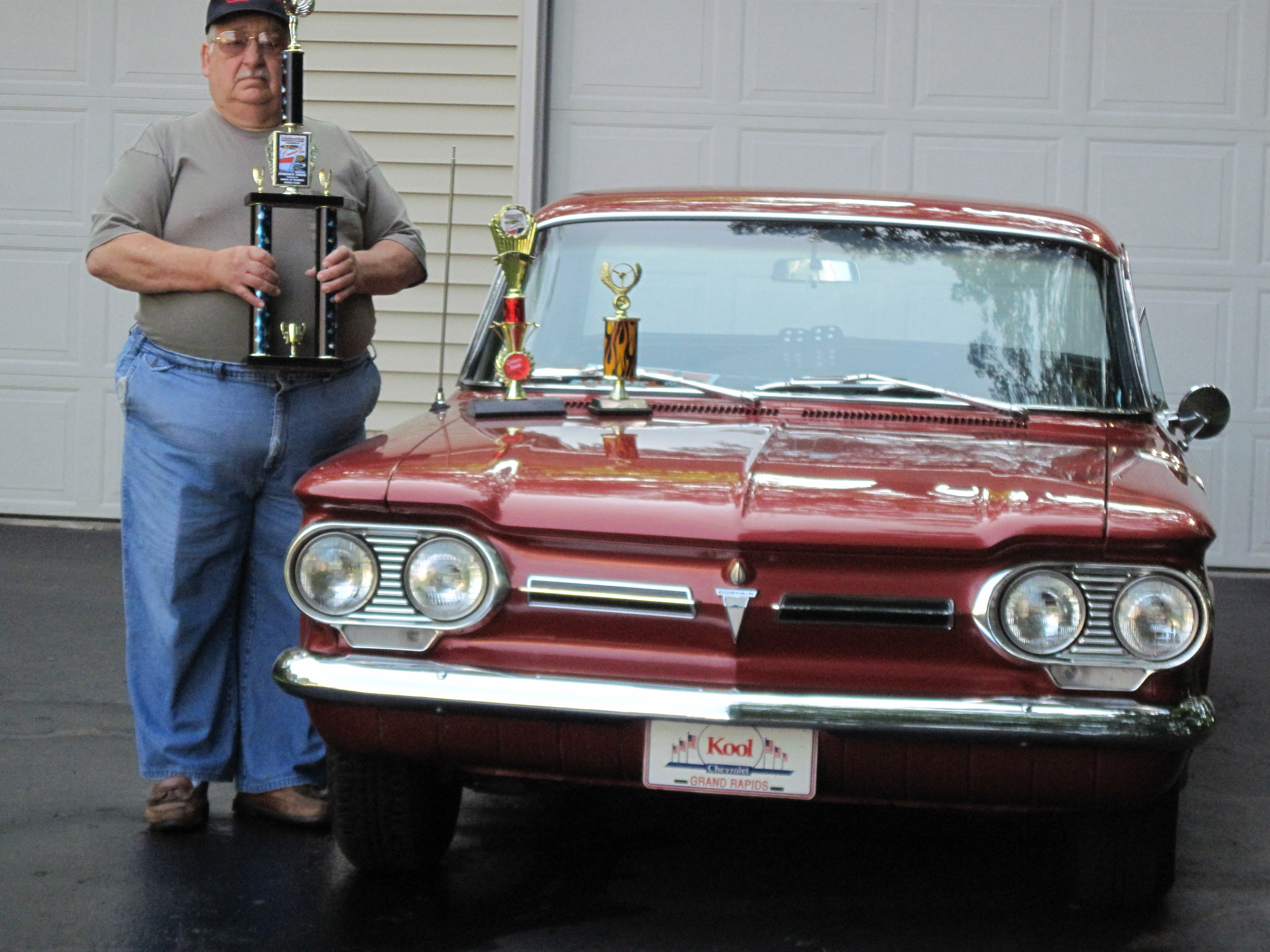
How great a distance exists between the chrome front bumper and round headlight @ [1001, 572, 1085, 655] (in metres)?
0.10

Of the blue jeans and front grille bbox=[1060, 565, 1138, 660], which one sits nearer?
front grille bbox=[1060, 565, 1138, 660]

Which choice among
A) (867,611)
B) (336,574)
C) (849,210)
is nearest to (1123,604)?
(867,611)

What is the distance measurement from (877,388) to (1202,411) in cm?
100

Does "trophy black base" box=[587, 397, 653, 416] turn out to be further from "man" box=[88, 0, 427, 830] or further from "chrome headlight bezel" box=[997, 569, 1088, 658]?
"chrome headlight bezel" box=[997, 569, 1088, 658]

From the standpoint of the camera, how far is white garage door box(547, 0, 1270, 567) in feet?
26.5

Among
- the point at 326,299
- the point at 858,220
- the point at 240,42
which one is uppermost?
the point at 240,42

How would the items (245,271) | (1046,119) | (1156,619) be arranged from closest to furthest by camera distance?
(1156,619) < (245,271) < (1046,119)

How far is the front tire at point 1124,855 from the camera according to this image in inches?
121

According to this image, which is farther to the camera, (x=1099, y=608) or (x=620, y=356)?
(x=620, y=356)

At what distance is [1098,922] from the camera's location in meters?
3.22

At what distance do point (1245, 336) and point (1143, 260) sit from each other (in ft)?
2.12

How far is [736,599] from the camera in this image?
2.78 meters

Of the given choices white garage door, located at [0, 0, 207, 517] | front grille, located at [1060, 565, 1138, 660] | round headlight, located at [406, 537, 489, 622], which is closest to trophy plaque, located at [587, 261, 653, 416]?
round headlight, located at [406, 537, 489, 622]

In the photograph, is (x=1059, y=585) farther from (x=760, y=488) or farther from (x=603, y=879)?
(x=603, y=879)
